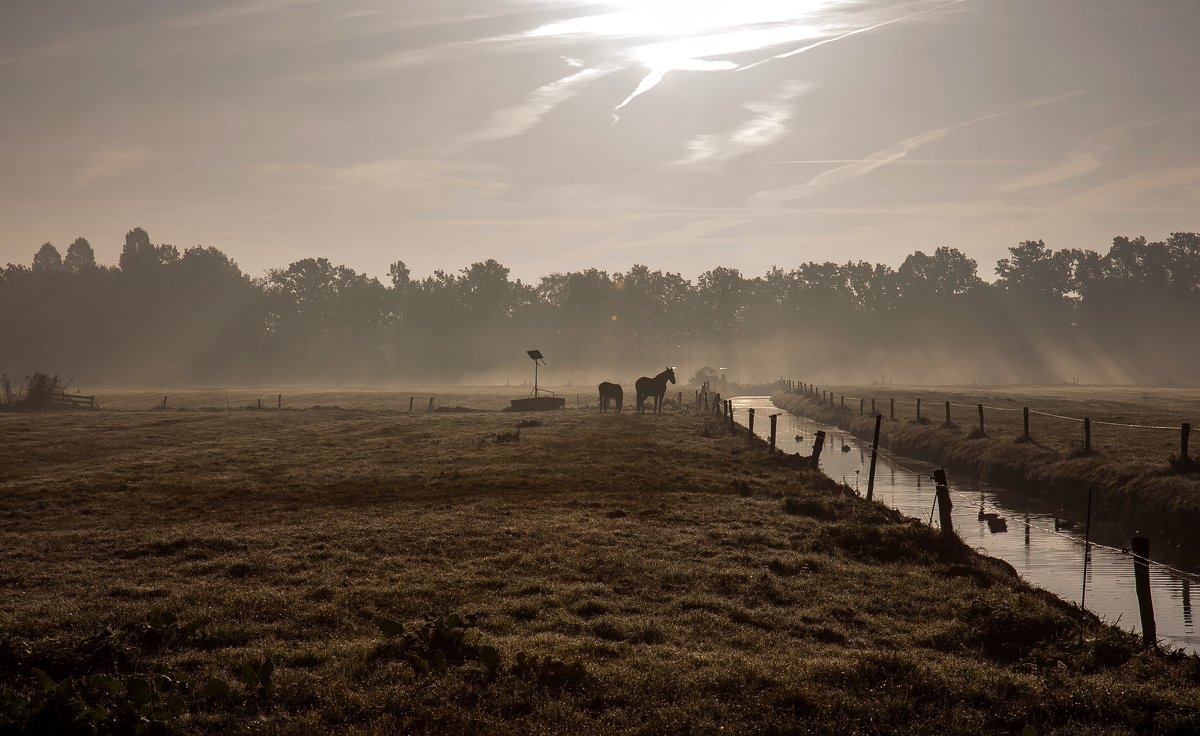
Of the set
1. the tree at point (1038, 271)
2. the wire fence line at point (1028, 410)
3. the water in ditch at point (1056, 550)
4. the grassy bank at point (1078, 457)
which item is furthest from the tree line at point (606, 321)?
the water in ditch at point (1056, 550)

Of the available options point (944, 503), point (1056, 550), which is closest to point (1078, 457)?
point (1056, 550)

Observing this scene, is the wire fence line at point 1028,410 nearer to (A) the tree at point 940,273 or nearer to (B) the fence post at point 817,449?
(B) the fence post at point 817,449

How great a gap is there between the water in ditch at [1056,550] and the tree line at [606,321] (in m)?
130

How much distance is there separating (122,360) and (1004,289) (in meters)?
176

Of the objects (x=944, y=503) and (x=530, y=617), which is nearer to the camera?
(x=530, y=617)

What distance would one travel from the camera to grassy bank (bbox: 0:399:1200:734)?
29.9 ft

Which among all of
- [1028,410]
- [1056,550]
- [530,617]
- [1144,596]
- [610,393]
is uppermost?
[1028,410]

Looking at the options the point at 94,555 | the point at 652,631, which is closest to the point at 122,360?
the point at 94,555

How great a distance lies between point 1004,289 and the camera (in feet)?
609

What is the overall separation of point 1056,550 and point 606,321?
154 metres

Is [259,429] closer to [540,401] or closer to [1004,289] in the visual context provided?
[540,401]

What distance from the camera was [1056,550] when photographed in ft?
70.3

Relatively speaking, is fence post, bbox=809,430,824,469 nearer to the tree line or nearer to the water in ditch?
the water in ditch

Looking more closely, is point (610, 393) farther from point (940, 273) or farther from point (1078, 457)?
point (940, 273)
